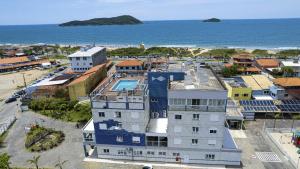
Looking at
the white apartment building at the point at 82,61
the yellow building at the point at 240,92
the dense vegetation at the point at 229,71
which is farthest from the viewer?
the white apartment building at the point at 82,61

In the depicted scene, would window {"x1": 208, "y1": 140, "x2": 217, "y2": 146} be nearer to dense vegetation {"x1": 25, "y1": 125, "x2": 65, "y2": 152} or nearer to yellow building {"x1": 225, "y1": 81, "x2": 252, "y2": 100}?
yellow building {"x1": 225, "y1": 81, "x2": 252, "y2": 100}

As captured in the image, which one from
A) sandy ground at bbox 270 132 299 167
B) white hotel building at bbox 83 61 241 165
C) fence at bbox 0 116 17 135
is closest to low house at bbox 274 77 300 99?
sandy ground at bbox 270 132 299 167

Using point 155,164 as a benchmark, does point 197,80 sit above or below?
above

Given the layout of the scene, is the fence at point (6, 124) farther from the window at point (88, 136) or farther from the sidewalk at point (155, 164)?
the sidewalk at point (155, 164)

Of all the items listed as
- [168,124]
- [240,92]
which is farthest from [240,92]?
[168,124]

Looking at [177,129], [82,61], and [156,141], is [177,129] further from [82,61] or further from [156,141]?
[82,61]

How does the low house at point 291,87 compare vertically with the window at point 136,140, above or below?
above

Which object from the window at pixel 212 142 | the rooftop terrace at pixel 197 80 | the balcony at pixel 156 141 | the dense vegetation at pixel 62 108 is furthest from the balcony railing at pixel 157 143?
the dense vegetation at pixel 62 108
